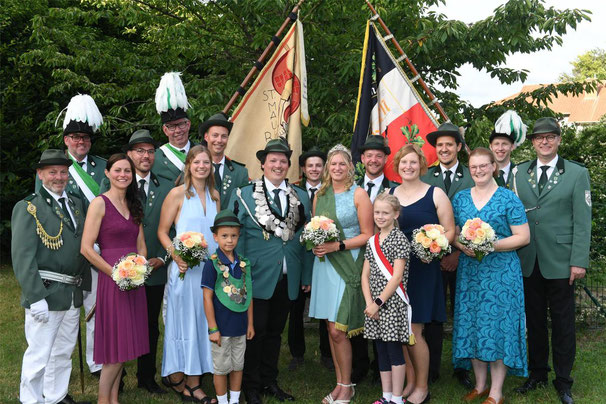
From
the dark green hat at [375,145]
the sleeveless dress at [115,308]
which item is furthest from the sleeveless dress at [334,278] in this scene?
the sleeveless dress at [115,308]

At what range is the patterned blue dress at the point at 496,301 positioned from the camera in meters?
5.01

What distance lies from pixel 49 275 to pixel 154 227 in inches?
42.5

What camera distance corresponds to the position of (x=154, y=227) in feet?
18.3

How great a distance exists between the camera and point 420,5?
842 centimetres

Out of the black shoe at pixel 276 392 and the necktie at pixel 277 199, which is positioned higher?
the necktie at pixel 277 199

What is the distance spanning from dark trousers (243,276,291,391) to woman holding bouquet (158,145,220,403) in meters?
0.38

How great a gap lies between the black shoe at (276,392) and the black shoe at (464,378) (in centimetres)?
173

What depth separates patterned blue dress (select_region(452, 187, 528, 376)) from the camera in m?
5.01

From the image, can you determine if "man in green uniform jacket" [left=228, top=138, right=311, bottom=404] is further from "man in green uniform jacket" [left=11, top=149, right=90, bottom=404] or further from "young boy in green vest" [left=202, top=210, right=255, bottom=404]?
"man in green uniform jacket" [left=11, top=149, right=90, bottom=404]

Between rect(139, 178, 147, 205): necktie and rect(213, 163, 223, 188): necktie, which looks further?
rect(213, 163, 223, 188): necktie

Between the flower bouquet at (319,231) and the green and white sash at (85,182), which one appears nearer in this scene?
the flower bouquet at (319,231)

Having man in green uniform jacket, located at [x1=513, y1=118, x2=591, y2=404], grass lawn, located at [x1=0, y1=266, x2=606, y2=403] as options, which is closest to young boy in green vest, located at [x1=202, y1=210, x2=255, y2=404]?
grass lawn, located at [x1=0, y1=266, x2=606, y2=403]

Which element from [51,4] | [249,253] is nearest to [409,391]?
[249,253]

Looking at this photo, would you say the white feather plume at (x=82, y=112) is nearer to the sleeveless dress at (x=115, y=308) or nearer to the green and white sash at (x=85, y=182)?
the green and white sash at (x=85, y=182)
